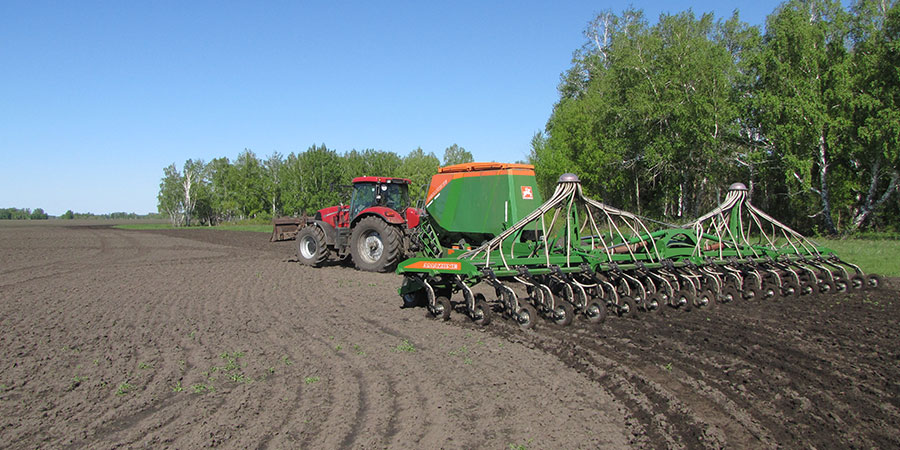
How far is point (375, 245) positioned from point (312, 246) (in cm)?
223

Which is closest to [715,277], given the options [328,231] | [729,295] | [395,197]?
[729,295]

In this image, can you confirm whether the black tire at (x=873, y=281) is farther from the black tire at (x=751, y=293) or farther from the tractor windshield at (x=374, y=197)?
the tractor windshield at (x=374, y=197)

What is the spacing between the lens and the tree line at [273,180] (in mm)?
59094

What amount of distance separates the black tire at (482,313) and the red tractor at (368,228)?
5.40 meters

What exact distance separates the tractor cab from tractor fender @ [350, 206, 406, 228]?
9.5 inches

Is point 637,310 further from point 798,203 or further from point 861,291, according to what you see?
point 798,203

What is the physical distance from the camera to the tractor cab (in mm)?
13453

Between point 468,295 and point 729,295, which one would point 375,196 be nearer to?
point 468,295


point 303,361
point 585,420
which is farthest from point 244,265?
point 585,420

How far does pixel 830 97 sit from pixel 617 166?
10.2m

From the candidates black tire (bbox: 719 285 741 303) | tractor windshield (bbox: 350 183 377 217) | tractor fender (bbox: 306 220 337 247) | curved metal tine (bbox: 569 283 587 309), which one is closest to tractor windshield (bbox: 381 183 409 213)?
tractor windshield (bbox: 350 183 377 217)

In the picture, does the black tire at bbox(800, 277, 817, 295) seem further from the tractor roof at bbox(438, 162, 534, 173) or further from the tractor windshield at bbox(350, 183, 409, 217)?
the tractor windshield at bbox(350, 183, 409, 217)

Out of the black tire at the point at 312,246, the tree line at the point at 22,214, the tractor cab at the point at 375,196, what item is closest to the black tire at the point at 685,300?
the tractor cab at the point at 375,196

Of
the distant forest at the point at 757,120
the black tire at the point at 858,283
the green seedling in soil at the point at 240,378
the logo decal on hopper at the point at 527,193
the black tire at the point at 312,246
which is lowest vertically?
the green seedling in soil at the point at 240,378
